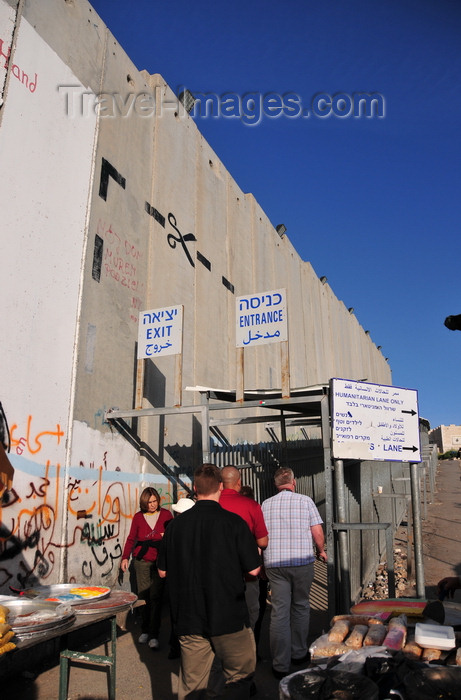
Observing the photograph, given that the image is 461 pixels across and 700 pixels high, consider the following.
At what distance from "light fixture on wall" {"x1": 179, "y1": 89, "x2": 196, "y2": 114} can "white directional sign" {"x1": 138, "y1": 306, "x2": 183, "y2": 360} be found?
21.0ft

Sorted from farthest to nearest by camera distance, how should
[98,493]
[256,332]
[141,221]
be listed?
[141,221]
[256,332]
[98,493]

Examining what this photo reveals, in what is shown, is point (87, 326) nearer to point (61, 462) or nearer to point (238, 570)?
point (61, 462)

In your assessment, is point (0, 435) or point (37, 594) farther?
point (0, 435)

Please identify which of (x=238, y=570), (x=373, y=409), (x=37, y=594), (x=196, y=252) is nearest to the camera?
(x=238, y=570)

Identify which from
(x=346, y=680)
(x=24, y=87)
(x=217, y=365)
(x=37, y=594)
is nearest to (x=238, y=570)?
(x=346, y=680)

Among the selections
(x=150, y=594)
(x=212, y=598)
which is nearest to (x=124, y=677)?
(x=150, y=594)

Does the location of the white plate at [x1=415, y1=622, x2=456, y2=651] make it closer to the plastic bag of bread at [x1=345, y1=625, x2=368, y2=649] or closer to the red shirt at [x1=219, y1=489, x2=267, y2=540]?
the plastic bag of bread at [x1=345, y1=625, x2=368, y2=649]

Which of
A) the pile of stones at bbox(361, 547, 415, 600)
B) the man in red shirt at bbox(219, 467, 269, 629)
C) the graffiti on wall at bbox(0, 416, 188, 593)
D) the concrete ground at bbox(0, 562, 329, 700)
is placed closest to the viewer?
the man in red shirt at bbox(219, 467, 269, 629)

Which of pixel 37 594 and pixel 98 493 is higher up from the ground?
pixel 98 493

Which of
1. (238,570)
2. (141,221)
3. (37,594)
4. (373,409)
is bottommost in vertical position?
(37,594)

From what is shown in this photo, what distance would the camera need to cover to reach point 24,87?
6961 mm

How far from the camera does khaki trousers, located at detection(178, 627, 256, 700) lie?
3312 mm

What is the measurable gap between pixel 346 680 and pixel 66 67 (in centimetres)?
848

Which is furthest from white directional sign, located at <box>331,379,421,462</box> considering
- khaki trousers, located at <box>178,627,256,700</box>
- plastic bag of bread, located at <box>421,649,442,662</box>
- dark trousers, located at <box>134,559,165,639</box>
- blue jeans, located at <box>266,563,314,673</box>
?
plastic bag of bread, located at <box>421,649,442,662</box>
